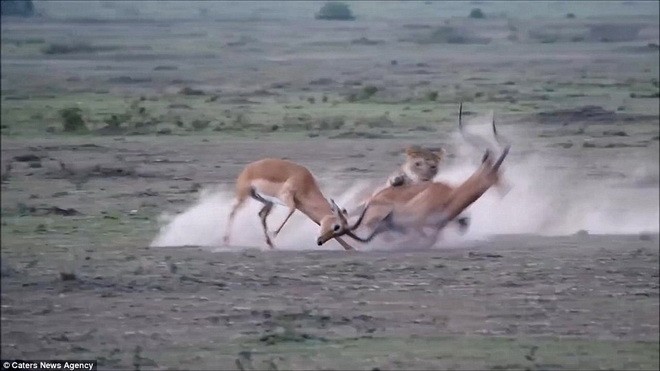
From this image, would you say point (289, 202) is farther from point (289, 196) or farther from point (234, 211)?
point (234, 211)

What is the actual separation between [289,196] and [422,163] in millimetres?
625

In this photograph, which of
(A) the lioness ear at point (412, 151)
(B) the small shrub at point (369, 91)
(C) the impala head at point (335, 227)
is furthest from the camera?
(B) the small shrub at point (369, 91)

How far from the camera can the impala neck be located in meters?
6.68

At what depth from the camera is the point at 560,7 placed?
22.9 ft

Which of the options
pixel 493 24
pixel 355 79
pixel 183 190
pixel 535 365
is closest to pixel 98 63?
pixel 183 190

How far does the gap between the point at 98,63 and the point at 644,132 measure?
2516mm

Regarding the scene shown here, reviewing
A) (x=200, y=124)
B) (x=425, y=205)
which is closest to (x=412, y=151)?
(x=425, y=205)

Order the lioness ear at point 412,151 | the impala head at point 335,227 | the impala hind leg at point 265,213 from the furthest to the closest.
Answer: the lioness ear at point 412,151 → the impala hind leg at point 265,213 → the impala head at point 335,227

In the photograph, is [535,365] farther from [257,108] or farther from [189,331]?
[257,108]

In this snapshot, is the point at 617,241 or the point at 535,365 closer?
the point at 535,365

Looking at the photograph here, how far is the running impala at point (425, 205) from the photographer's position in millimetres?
6676

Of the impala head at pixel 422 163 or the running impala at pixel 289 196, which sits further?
the impala head at pixel 422 163

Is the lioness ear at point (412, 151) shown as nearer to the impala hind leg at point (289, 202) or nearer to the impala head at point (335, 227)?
the impala head at point (335, 227)

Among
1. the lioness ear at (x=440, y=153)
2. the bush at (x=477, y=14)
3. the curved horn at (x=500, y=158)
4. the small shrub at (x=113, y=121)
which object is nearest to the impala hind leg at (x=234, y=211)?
the small shrub at (x=113, y=121)
